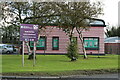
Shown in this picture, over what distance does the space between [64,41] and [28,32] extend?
21.5 metres

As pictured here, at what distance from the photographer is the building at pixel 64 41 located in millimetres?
36656

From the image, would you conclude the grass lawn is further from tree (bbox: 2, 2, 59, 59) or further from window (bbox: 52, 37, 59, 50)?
window (bbox: 52, 37, 59, 50)

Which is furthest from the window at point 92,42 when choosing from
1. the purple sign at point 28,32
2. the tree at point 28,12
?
the purple sign at point 28,32

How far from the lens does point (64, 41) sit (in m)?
37.0

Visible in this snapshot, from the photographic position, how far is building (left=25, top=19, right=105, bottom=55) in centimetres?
3666

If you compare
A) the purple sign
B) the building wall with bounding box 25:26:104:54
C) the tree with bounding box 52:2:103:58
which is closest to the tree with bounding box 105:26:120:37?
the building wall with bounding box 25:26:104:54

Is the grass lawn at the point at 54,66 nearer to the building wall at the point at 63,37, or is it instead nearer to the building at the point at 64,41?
the building at the point at 64,41

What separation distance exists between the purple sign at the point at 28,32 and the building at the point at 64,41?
20.2 metres

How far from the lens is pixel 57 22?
21828 mm

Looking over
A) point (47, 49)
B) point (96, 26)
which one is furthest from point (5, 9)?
point (96, 26)

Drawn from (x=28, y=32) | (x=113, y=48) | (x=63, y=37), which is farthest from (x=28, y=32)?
(x=113, y=48)

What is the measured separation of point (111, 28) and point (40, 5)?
2283 inches

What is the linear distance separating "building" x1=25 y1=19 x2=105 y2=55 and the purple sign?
20177 millimetres

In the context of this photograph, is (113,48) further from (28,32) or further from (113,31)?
(28,32)
